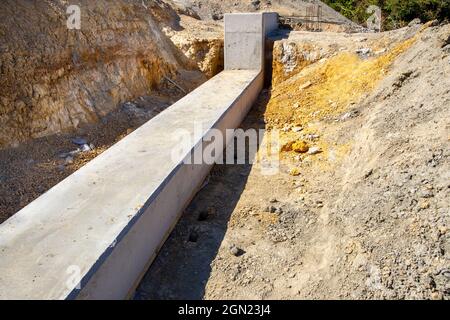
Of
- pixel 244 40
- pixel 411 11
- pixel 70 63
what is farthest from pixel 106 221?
pixel 411 11

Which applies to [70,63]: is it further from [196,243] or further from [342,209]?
[342,209]

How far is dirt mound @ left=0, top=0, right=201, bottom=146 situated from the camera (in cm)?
742

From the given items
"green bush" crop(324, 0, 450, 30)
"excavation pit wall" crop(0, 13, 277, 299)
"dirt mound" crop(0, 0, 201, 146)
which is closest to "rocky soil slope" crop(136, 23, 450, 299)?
"excavation pit wall" crop(0, 13, 277, 299)

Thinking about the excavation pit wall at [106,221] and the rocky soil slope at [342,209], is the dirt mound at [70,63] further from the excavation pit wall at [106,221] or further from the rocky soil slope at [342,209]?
the rocky soil slope at [342,209]

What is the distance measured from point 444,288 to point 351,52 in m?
7.61

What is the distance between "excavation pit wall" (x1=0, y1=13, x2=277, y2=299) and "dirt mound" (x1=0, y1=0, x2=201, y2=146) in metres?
2.44

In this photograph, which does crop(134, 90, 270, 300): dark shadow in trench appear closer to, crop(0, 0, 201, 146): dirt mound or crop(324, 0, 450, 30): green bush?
crop(0, 0, 201, 146): dirt mound

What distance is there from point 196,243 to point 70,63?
18.8ft

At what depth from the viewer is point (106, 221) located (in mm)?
3951
